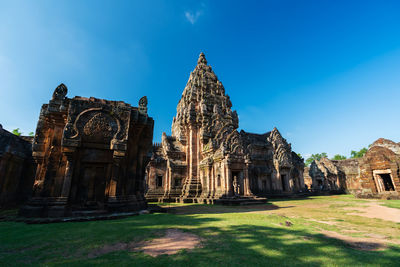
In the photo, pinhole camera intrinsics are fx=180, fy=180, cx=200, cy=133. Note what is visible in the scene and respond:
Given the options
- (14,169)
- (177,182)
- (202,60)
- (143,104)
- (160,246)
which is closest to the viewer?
(160,246)

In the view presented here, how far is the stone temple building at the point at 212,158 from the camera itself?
16.9 metres

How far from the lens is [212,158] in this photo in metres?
18.1

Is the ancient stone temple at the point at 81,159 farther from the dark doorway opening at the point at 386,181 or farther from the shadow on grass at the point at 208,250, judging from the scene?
the dark doorway opening at the point at 386,181

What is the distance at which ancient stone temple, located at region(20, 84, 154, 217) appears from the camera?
25.2ft

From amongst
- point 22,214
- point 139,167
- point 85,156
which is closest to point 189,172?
point 139,167

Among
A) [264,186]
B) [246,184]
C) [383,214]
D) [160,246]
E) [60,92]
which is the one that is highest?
[60,92]

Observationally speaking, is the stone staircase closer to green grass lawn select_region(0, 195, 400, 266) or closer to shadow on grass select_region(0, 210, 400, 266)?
green grass lawn select_region(0, 195, 400, 266)

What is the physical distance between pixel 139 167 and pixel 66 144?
13.2 ft

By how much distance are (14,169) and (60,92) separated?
26.1 ft

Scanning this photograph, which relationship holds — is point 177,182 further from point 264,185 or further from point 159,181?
point 264,185

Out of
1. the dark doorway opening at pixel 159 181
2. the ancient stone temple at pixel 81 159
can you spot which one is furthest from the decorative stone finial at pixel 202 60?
the ancient stone temple at pixel 81 159

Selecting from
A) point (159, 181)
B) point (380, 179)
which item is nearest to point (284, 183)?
point (380, 179)

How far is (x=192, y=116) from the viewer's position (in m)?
22.3

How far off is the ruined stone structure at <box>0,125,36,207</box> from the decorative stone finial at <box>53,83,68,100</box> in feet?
21.1
